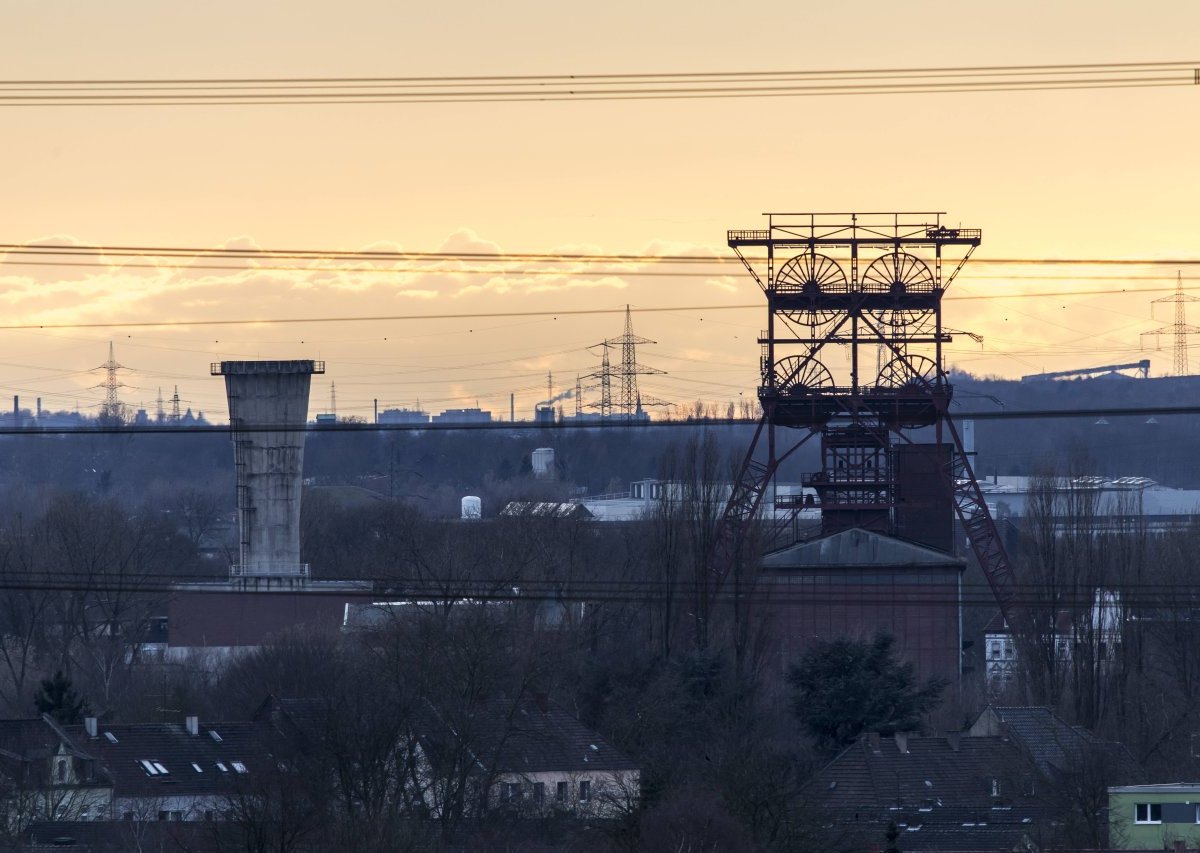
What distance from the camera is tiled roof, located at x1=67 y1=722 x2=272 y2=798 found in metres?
40.0

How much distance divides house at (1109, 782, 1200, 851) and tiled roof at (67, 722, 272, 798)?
56.3 ft

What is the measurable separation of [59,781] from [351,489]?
7456 cm

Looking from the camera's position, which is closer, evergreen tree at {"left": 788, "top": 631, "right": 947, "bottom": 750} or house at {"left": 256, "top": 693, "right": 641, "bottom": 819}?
house at {"left": 256, "top": 693, "right": 641, "bottom": 819}

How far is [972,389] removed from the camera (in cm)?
10775

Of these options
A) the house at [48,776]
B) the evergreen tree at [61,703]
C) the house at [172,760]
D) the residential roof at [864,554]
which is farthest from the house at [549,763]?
the residential roof at [864,554]

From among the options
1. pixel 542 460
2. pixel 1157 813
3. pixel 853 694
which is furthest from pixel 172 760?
pixel 542 460

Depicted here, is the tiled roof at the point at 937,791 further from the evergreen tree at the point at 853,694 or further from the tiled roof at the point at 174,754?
the tiled roof at the point at 174,754

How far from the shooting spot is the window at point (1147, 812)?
35.9 metres

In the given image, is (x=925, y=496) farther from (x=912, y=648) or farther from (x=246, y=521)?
(x=246, y=521)

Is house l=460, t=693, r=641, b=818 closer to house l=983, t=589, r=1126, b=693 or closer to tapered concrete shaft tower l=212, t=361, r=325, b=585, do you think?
house l=983, t=589, r=1126, b=693

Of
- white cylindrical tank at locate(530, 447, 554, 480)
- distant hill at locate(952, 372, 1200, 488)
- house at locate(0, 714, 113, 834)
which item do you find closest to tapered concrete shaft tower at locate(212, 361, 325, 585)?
house at locate(0, 714, 113, 834)

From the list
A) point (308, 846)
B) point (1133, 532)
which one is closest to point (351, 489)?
point (1133, 532)

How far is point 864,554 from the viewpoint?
172ft

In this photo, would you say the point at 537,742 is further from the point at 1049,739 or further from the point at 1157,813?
the point at 1157,813
